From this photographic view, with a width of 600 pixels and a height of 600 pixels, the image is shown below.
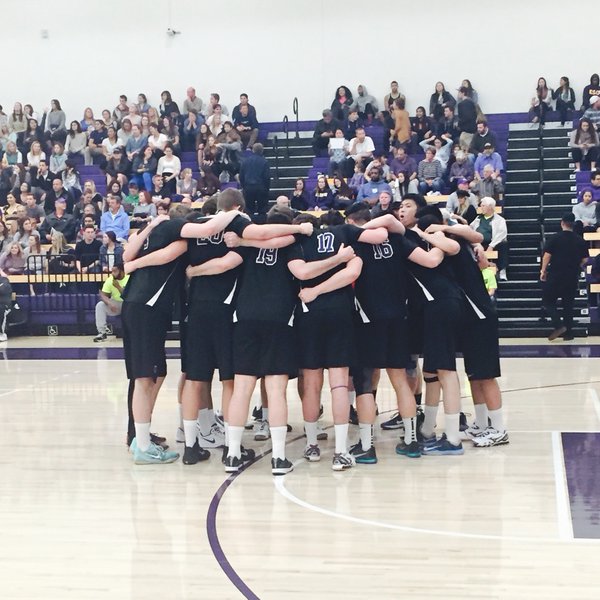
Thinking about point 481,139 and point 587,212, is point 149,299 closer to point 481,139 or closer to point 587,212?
point 587,212

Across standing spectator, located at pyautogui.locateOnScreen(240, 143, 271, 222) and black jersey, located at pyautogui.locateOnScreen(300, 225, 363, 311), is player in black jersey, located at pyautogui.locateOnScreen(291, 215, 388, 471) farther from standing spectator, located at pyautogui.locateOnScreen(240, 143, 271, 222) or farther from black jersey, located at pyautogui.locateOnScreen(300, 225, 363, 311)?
standing spectator, located at pyautogui.locateOnScreen(240, 143, 271, 222)

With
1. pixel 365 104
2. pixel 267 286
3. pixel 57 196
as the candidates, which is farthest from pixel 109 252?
pixel 267 286

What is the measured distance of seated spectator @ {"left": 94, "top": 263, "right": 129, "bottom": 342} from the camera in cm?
1554

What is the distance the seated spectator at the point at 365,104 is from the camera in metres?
20.2

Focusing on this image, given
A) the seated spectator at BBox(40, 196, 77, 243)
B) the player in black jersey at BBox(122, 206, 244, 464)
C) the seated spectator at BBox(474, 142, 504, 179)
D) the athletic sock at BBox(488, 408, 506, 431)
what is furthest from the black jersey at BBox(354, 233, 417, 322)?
the seated spectator at BBox(40, 196, 77, 243)

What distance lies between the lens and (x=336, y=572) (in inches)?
195

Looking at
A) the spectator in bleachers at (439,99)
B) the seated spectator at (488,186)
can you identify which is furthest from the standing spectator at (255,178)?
the spectator in bleachers at (439,99)

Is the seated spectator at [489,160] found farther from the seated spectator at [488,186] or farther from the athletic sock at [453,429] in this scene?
the athletic sock at [453,429]

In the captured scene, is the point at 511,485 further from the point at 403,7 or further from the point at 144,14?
the point at 144,14

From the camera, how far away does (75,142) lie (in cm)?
2147

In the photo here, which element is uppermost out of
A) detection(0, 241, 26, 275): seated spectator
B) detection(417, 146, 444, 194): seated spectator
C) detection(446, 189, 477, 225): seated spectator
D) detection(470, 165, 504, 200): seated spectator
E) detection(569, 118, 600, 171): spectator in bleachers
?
detection(569, 118, 600, 171): spectator in bleachers

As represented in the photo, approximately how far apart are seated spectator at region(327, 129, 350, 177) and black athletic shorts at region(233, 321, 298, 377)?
11.5 meters

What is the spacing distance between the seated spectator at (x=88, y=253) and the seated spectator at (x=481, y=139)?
22.2 ft

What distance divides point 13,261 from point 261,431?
33.6ft
